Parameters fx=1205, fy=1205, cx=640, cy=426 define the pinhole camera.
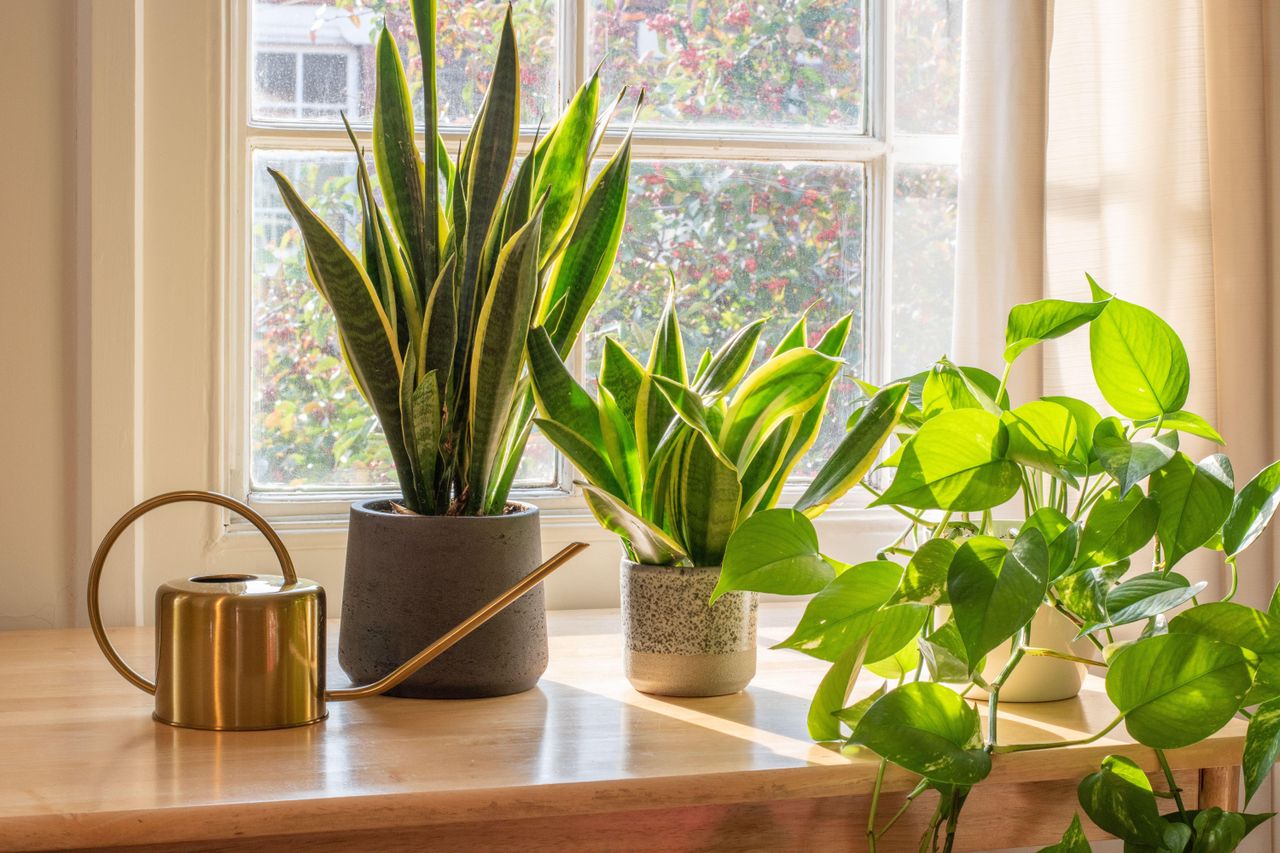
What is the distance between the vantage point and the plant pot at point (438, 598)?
3.10 feet

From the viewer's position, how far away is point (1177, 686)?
0.72 metres

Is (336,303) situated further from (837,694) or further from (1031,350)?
(1031,350)

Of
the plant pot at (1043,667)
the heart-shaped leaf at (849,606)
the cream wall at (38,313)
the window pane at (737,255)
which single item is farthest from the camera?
the window pane at (737,255)

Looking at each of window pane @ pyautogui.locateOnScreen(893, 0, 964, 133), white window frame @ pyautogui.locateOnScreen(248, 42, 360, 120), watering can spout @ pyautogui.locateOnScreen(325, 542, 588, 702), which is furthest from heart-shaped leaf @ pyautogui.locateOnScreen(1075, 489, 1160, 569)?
white window frame @ pyautogui.locateOnScreen(248, 42, 360, 120)

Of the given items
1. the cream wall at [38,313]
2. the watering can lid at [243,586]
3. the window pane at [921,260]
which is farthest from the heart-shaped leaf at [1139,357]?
the cream wall at [38,313]

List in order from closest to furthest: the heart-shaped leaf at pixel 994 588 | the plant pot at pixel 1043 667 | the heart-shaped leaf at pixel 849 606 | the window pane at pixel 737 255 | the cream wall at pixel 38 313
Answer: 1. the heart-shaped leaf at pixel 994 588
2. the heart-shaped leaf at pixel 849 606
3. the plant pot at pixel 1043 667
4. the cream wall at pixel 38 313
5. the window pane at pixel 737 255

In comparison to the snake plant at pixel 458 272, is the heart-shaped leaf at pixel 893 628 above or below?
below

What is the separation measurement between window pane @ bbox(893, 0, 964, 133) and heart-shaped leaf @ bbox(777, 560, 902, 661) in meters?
0.86

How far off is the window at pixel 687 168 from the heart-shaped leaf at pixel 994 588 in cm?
77

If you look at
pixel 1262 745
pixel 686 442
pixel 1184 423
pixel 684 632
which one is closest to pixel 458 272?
pixel 686 442

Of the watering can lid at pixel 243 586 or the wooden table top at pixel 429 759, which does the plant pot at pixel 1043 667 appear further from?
the watering can lid at pixel 243 586

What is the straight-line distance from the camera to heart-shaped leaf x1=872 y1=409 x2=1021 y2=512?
0.76 metres

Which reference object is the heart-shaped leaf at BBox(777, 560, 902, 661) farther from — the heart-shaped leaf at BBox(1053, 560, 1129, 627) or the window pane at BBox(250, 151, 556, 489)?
the window pane at BBox(250, 151, 556, 489)

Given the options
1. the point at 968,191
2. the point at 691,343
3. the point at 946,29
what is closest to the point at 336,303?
the point at 691,343
